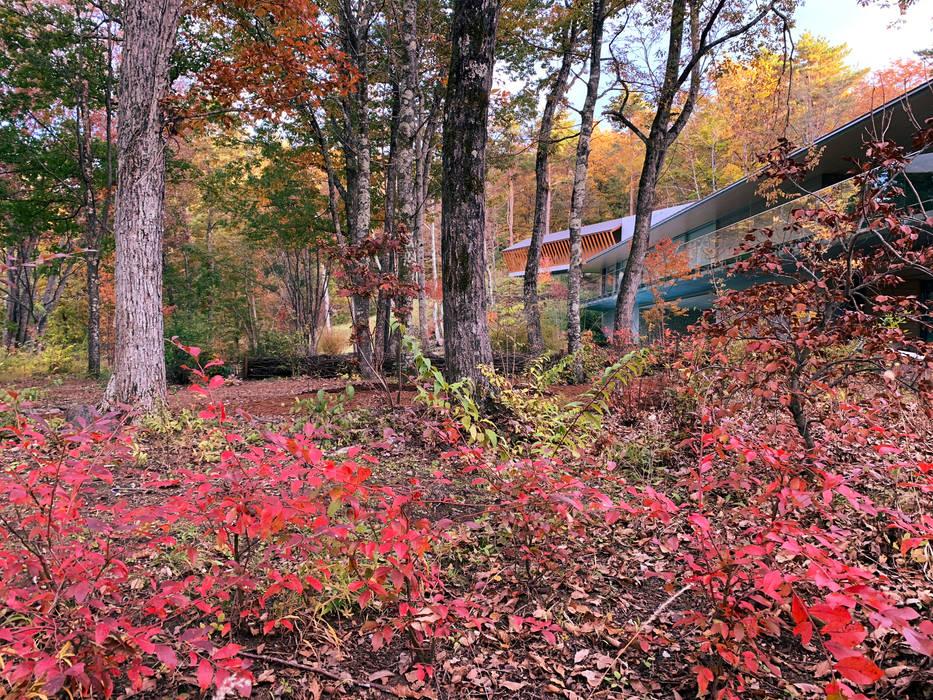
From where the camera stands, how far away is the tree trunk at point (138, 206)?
545 centimetres

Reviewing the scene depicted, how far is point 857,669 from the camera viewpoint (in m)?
1.24

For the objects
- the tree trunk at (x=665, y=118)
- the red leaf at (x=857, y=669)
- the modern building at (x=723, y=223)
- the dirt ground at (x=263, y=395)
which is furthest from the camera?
the modern building at (x=723, y=223)

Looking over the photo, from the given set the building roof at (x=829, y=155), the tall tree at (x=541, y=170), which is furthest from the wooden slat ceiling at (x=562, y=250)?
the tall tree at (x=541, y=170)

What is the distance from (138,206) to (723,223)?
69.8 feet

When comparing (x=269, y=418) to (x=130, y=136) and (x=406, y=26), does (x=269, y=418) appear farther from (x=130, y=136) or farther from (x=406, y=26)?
(x=406, y=26)

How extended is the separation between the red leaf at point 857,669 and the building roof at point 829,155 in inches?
254

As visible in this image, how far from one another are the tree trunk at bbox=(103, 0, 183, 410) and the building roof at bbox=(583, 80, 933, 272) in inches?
295

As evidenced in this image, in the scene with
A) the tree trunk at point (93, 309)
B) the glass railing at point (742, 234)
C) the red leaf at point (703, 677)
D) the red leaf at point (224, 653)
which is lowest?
the red leaf at point (703, 677)

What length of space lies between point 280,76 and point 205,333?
9.05 metres

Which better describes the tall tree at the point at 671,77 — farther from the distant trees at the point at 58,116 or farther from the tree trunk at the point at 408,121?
the distant trees at the point at 58,116

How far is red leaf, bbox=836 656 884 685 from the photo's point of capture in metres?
1.18

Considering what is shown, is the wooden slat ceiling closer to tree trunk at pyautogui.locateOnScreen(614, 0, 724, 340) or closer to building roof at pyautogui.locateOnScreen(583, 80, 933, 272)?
building roof at pyautogui.locateOnScreen(583, 80, 933, 272)

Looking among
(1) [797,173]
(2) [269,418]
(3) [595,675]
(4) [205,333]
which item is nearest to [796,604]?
(3) [595,675]

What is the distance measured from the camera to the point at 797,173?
3.53m
